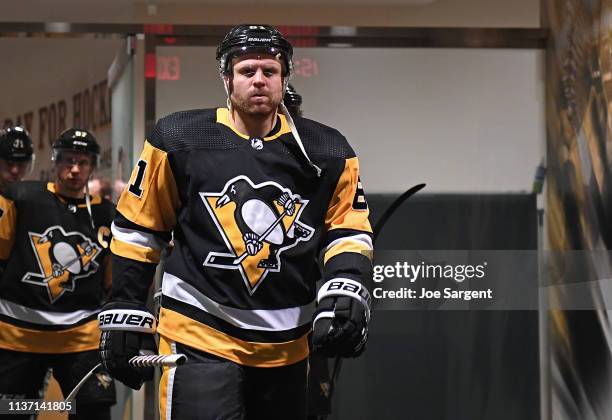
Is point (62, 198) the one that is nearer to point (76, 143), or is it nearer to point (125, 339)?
point (76, 143)

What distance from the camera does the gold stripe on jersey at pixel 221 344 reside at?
122 inches

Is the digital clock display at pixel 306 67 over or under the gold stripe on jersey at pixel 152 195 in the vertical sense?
over

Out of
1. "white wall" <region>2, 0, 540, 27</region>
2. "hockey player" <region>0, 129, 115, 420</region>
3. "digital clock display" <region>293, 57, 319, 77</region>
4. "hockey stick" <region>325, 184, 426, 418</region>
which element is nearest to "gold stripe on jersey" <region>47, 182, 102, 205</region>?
"hockey player" <region>0, 129, 115, 420</region>

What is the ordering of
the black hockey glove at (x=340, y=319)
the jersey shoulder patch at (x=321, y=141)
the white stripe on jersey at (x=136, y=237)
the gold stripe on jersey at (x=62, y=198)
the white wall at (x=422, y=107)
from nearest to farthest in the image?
the black hockey glove at (x=340, y=319), the white stripe on jersey at (x=136, y=237), the jersey shoulder patch at (x=321, y=141), the gold stripe on jersey at (x=62, y=198), the white wall at (x=422, y=107)

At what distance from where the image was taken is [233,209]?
316cm

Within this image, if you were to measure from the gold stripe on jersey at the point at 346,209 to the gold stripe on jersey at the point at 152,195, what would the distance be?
402 millimetres

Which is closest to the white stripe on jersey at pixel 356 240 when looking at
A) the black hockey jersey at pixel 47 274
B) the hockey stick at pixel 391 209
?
the hockey stick at pixel 391 209

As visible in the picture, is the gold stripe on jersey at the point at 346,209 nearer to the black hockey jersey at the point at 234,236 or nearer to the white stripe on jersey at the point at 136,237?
the black hockey jersey at the point at 234,236

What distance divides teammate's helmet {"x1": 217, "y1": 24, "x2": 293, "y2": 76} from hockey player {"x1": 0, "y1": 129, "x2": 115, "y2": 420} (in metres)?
2.12

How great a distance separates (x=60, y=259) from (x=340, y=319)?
7.76 feet

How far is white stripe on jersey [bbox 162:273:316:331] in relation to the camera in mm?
3121

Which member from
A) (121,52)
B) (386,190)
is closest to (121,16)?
(121,52)

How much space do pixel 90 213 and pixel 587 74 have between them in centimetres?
213

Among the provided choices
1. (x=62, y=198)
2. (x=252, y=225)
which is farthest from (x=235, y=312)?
(x=62, y=198)
